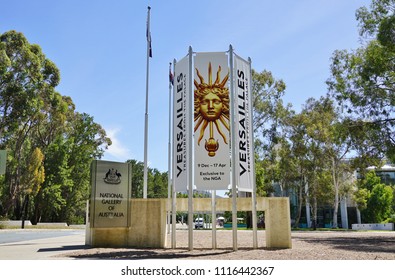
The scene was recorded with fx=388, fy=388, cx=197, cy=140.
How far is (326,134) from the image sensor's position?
42281 millimetres

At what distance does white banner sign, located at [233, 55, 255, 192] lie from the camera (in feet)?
47.4

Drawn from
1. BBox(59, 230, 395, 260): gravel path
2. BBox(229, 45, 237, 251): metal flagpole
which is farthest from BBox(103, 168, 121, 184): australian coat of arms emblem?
BBox(229, 45, 237, 251): metal flagpole

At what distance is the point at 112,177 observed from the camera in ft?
53.2

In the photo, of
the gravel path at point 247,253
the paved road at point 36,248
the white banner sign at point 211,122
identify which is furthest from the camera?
the white banner sign at point 211,122

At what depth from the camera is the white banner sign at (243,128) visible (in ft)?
47.4

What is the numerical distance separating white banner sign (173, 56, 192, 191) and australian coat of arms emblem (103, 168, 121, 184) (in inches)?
114

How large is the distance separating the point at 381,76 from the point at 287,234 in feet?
50.0

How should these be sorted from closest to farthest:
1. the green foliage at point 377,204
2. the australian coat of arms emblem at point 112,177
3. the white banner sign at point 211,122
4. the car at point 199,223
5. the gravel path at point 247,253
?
the gravel path at point 247,253 < the white banner sign at point 211,122 < the australian coat of arms emblem at point 112,177 < the car at point 199,223 < the green foliage at point 377,204

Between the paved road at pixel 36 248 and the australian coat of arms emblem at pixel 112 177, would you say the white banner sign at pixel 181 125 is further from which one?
the paved road at pixel 36 248

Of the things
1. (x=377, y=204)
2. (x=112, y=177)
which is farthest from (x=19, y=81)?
(x=377, y=204)

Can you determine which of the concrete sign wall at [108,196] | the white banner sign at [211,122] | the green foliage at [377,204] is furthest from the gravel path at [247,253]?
the green foliage at [377,204]

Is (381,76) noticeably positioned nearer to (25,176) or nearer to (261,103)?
(261,103)

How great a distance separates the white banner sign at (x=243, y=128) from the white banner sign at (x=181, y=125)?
73.9 inches

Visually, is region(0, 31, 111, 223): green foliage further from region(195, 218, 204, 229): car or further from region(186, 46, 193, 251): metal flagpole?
region(186, 46, 193, 251): metal flagpole
